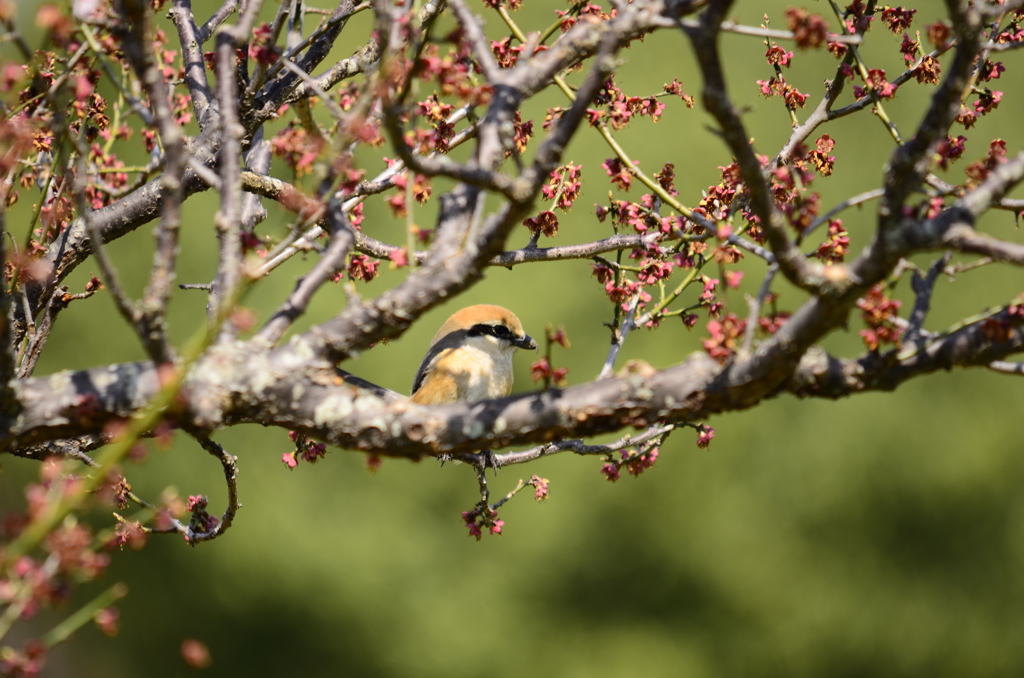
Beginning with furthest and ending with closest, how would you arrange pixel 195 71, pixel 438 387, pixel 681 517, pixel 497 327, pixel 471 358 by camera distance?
pixel 681 517 < pixel 497 327 < pixel 471 358 < pixel 438 387 < pixel 195 71

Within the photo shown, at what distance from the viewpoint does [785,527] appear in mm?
6035

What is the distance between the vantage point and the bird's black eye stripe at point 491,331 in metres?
4.10

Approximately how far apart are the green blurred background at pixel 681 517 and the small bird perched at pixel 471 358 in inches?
69.4

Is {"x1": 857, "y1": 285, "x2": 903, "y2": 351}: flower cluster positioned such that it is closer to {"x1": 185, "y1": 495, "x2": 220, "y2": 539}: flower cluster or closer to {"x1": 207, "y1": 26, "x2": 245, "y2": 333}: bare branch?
{"x1": 207, "y1": 26, "x2": 245, "y2": 333}: bare branch

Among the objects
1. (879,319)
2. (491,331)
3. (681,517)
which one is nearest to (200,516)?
(491,331)

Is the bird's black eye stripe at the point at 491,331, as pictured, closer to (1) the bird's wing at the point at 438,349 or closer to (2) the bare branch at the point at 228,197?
(1) the bird's wing at the point at 438,349

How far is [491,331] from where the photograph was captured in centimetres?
410

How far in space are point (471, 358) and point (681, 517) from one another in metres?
2.88

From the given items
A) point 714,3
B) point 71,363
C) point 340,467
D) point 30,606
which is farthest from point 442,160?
point 71,363

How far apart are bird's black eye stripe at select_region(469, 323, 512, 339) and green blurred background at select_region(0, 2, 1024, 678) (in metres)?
1.79

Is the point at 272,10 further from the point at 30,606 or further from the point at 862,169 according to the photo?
the point at 30,606

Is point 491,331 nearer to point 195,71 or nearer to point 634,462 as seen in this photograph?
point 634,462

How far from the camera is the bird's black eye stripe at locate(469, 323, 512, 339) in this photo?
410 cm

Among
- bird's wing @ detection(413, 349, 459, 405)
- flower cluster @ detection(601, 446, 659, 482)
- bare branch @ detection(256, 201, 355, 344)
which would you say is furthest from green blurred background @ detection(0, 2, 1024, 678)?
bare branch @ detection(256, 201, 355, 344)
